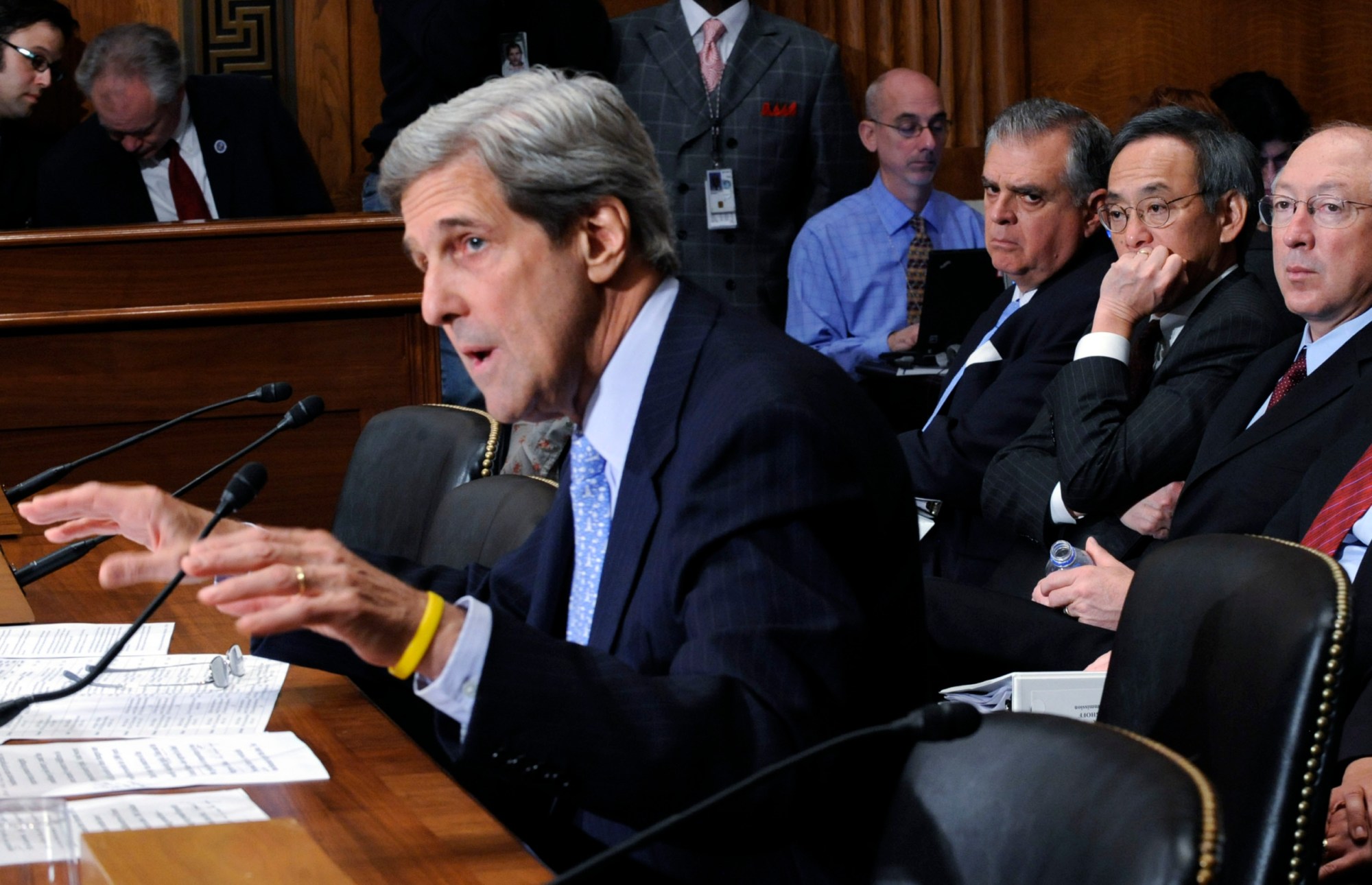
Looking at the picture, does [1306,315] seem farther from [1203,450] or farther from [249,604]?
[249,604]

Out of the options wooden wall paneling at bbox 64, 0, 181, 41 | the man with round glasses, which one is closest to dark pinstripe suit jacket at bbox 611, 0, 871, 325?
wooden wall paneling at bbox 64, 0, 181, 41

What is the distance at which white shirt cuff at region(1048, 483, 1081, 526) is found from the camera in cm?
289

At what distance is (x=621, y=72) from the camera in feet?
17.3

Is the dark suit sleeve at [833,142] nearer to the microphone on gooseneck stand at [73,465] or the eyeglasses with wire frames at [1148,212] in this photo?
the eyeglasses with wire frames at [1148,212]

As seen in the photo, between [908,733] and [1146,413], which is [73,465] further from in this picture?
[1146,413]

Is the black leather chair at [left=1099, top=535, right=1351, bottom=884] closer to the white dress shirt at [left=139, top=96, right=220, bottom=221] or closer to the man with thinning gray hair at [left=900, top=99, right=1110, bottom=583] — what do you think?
the man with thinning gray hair at [left=900, top=99, right=1110, bottom=583]

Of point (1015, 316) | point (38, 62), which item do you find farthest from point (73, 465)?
point (38, 62)

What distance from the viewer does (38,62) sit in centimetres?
507

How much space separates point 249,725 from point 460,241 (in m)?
0.53

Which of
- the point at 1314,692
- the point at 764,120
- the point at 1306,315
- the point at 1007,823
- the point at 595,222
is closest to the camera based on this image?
the point at 1007,823

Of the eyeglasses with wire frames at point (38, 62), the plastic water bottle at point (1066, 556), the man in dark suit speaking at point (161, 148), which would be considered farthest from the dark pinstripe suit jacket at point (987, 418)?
the eyeglasses with wire frames at point (38, 62)

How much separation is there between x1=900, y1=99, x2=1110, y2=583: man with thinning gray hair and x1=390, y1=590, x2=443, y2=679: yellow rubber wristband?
6.75ft

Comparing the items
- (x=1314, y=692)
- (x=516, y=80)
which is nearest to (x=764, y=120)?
(x=516, y=80)

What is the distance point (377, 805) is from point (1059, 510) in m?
1.84
